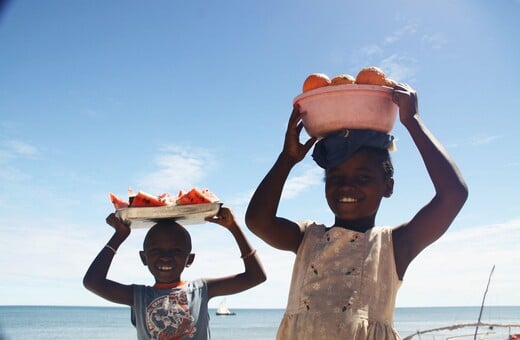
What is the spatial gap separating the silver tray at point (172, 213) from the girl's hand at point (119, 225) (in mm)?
133

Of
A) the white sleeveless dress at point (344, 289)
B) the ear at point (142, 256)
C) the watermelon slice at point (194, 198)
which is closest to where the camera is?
the white sleeveless dress at point (344, 289)

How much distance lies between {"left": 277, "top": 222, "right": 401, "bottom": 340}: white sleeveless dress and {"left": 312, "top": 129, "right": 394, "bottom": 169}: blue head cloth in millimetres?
367

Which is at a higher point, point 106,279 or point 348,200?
point 348,200

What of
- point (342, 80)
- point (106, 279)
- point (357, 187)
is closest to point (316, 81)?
point (342, 80)

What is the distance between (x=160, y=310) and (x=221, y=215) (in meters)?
0.71

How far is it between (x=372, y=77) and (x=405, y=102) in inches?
7.8

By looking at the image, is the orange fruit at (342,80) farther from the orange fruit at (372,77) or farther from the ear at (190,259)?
the ear at (190,259)

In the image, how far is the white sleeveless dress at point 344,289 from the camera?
8.40 feet

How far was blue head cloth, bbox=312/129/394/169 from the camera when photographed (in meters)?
2.77

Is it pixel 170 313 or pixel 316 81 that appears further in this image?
pixel 170 313

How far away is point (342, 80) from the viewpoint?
2.81 m

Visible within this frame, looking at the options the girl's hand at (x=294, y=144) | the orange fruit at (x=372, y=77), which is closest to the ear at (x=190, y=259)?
the girl's hand at (x=294, y=144)

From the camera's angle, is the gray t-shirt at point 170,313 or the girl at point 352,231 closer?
the girl at point 352,231

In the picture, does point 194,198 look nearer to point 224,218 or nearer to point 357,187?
point 224,218
